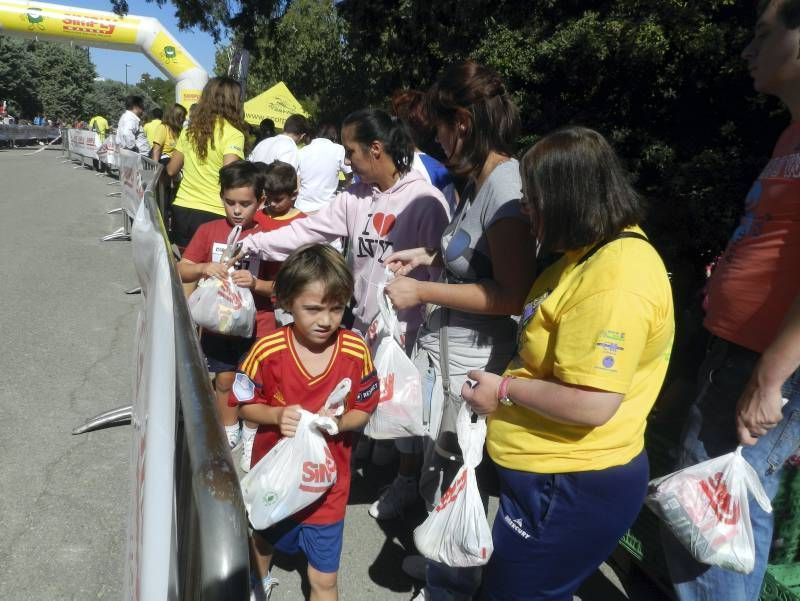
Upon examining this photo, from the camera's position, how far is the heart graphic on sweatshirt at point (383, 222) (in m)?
2.92

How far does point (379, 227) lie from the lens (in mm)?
2941

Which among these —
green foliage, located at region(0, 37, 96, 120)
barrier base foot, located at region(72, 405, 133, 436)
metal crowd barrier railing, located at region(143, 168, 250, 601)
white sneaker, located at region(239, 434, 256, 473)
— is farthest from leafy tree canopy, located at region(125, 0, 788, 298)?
green foliage, located at region(0, 37, 96, 120)

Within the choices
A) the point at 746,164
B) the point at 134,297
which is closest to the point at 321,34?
the point at 134,297

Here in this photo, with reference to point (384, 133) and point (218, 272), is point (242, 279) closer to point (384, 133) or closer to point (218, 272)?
point (218, 272)

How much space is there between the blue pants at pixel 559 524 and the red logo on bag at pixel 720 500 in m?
0.17

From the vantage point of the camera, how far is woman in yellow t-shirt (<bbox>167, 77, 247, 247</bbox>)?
4.92 metres

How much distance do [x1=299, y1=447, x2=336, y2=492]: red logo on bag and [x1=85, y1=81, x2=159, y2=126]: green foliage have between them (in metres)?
71.2

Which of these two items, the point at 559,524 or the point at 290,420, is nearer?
the point at 559,524

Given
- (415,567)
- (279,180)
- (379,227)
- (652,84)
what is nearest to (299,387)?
(379,227)

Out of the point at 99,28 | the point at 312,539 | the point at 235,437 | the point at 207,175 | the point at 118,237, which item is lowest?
the point at 118,237

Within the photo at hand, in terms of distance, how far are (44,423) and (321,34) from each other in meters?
26.6

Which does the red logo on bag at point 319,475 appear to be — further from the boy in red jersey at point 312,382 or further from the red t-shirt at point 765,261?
the red t-shirt at point 765,261

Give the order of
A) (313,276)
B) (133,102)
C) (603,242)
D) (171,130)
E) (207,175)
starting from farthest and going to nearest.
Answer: (133,102) → (171,130) → (207,175) → (313,276) → (603,242)

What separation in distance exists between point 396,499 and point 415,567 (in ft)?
1.50
